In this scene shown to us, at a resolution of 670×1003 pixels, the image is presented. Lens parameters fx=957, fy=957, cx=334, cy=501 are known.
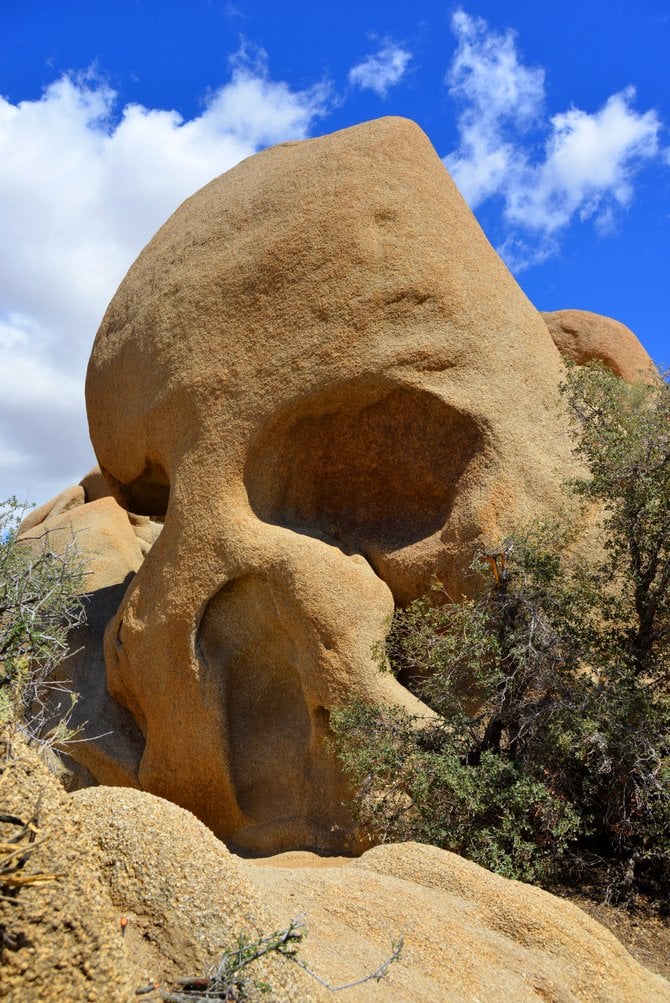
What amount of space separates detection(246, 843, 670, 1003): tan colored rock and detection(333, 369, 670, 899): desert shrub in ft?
5.65

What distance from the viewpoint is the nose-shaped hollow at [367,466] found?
902cm

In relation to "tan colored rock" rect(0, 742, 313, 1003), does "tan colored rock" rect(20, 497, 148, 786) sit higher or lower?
higher

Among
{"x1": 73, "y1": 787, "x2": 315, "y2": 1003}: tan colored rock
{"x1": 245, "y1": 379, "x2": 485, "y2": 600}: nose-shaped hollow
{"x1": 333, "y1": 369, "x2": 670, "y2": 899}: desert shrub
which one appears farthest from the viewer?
{"x1": 245, "y1": 379, "x2": 485, "y2": 600}: nose-shaped hollow

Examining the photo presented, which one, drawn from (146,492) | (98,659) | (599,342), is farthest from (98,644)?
(599,342)

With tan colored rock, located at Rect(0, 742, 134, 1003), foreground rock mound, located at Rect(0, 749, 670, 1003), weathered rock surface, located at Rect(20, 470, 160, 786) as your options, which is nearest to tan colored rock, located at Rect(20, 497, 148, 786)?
weathered rock surface, located at Rect(20, 470, 160, 786)

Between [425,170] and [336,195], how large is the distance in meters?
1.13

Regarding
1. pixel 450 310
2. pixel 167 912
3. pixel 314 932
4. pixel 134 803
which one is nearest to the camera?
pixel 167 912

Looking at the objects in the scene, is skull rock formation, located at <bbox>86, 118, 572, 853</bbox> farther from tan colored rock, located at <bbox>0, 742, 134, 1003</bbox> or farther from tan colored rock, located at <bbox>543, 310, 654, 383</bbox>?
tan colored rock, located at <bbox>0, 742, 134, 1003</bbox>

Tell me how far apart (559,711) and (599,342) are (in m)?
8.18

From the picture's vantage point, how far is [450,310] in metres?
9.12

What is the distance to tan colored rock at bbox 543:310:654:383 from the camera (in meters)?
13.5

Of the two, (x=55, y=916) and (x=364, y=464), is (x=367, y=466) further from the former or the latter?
(x=55, y=916)

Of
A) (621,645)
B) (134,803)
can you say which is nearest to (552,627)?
(621,645)

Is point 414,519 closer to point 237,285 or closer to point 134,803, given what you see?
point 237,285
